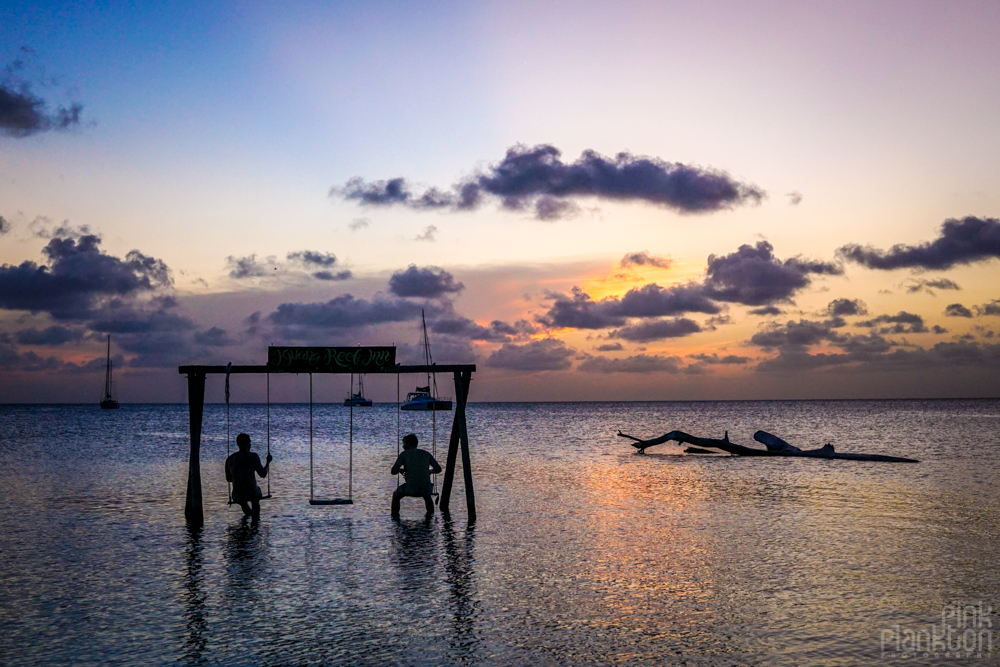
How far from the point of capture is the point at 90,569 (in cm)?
1489

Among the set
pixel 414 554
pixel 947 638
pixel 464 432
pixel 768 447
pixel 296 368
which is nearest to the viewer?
pixel 947 638

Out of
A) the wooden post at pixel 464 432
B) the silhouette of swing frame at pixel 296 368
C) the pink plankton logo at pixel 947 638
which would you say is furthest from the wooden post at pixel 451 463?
the pink plankton logo at pixel 947 638

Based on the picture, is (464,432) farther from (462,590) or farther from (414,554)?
(462,590)

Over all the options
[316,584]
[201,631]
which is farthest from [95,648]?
[316,584]

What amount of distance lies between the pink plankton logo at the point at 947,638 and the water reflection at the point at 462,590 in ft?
17.2

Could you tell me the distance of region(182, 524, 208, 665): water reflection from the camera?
32.7 ft

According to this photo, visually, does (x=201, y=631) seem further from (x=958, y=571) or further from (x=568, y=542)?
(x=958, y=571)

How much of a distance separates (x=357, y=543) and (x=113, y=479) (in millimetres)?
20367

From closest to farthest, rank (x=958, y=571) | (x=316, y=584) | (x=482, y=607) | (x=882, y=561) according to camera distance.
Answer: (x=482, y=607) → (x=316, y=584) → (x=958, y=571) → (x=882, y=561)

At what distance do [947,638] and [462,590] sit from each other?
7.01 metres

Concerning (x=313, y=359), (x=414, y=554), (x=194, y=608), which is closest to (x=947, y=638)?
(x=414, y=554)

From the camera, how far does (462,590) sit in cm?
1313

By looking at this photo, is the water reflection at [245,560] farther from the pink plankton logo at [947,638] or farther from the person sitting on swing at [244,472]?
the pink plankton logo at [947,638]

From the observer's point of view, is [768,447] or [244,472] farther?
[768,447]
